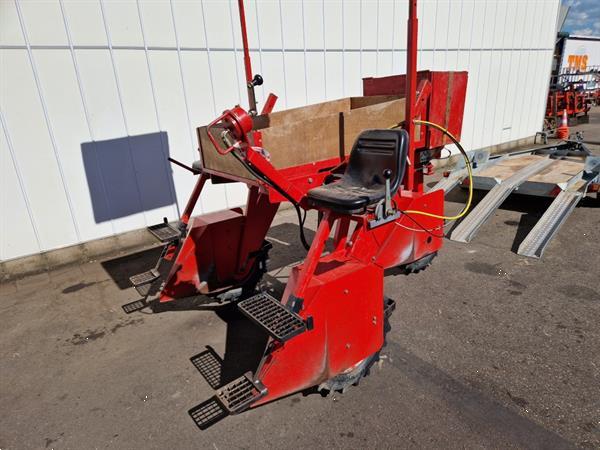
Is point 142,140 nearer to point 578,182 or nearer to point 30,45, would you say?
point 30,45

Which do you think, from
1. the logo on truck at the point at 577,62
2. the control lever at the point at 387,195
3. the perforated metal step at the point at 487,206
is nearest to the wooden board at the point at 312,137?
the control lever at the point at 387,195

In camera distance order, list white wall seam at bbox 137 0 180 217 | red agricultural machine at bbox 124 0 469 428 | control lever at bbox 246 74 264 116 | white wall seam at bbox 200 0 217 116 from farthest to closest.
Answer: white wall seam at bbox 200 0 217 116, white wall seam at bbox 137 0 180 217, control lever at bbox 246 74 264 116, red agricultural machine at bbox 124 0 469 428

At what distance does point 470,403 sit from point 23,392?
298 centimetres

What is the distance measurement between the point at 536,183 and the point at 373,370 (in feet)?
13.0

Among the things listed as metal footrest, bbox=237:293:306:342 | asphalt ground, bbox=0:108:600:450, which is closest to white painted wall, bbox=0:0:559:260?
asphalt ground, bbox=0:108:600:450

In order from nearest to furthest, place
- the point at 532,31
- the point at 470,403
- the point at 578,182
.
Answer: the point at 470,403, the point at 578,182, the point at 532,31

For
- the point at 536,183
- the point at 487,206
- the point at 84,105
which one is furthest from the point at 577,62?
the point at 84,105

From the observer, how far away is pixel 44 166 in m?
4.54

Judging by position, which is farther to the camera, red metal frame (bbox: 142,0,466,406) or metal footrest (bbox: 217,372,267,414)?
red metal frame (bbox: 142,0,466,406)

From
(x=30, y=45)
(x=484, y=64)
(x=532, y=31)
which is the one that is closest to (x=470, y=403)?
(x=30, y=45)

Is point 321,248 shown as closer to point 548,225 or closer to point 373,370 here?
point 373,370

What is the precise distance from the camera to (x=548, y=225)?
458cm

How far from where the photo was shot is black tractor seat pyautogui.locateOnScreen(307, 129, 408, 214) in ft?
7.59

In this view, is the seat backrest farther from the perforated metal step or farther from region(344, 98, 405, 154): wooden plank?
the perforated metal step
